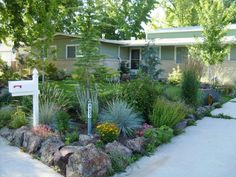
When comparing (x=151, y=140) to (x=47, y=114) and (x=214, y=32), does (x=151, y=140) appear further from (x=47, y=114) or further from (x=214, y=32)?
(x=214, y=32)

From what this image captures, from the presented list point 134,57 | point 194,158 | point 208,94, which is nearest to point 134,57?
point 134,57

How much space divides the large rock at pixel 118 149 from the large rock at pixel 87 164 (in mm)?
466

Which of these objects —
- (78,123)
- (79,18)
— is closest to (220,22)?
(79,18)

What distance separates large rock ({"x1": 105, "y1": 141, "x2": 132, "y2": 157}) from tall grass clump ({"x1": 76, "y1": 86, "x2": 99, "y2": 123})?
1.76m

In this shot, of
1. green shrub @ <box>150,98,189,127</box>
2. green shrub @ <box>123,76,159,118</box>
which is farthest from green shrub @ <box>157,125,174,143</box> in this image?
green shrub @ <box>123,76,159,118</box>

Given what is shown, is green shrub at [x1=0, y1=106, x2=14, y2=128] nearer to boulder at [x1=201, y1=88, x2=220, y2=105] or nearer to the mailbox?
the mailbox

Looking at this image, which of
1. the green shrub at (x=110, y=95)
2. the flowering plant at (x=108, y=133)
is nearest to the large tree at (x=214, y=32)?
the green shrub at (x=110, y=95)

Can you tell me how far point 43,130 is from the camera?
231 inches

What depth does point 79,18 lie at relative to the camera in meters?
7.89

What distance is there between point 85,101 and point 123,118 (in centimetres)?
130

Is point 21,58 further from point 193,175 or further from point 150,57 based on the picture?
point 193,175

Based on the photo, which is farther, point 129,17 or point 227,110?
point 129,17

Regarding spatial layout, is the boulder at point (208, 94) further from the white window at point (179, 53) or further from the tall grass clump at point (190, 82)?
the white window at point (179, 53)

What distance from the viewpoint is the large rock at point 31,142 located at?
5457 mm
